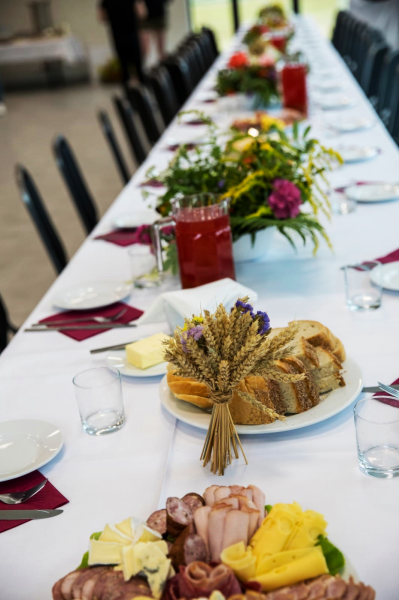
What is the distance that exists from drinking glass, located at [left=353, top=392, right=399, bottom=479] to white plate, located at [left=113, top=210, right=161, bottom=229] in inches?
51.7

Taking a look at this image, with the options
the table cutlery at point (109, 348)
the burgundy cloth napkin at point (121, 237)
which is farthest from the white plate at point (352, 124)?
the table cutlery at point (109, 348)

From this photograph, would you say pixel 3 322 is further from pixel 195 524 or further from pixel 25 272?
pixel 25 272

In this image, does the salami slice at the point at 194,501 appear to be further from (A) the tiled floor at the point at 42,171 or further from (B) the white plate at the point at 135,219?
(A) the tiled floor at the point at 42,171

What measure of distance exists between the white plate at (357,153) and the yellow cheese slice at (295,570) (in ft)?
6.80

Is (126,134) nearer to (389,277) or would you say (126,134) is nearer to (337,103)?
(337,103)

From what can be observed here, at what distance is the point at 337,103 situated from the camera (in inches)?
144

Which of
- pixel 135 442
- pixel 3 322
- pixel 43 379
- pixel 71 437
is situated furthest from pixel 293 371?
pixel 3 322

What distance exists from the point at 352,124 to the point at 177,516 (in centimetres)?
268

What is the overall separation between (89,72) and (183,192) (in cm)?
1108

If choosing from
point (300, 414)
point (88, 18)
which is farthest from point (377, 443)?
point (88, 18)

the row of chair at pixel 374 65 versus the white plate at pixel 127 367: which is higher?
the white plate at pixel 127 367

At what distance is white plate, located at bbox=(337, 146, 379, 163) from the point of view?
2545mm

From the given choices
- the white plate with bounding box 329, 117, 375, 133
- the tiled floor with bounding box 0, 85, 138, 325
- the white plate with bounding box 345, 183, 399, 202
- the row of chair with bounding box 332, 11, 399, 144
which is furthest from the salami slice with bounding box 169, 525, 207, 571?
the row of chair with bounding box 332, 11, 399, 144

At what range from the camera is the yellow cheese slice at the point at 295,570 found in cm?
64
